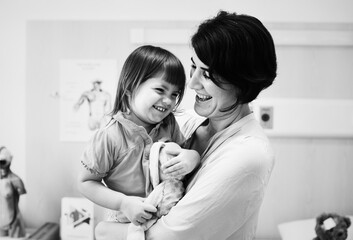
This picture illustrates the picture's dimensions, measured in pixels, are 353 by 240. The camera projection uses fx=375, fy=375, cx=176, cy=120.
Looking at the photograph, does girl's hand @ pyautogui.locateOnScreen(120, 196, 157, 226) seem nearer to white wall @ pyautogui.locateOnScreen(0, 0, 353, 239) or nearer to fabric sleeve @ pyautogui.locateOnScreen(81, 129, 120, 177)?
fabric sleeve @ pyautogui.locateOnScreen(81, 129, 120, 177)

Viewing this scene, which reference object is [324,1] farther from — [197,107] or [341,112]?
[197,107]

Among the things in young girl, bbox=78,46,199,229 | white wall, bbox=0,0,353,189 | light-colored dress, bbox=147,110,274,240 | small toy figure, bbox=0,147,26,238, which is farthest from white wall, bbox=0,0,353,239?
light-colored dress, bbox=147,110,274,240

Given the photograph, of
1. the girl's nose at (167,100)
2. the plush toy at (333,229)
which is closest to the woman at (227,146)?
the girl's nose at (167,100)

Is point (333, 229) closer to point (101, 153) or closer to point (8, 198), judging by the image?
point (101, 153)

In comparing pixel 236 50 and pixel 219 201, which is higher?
pixel 236 50

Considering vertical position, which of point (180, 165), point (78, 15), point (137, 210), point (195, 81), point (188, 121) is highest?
point (78, 15)

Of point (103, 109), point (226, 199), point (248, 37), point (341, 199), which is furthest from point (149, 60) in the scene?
point (341, 199)

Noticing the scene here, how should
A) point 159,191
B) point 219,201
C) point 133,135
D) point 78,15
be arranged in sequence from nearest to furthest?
point 219,201 → point 159,191 → point 133,135 → point 78,15

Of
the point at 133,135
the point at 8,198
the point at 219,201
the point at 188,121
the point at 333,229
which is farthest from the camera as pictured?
the point at 8,198

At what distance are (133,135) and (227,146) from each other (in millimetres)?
306

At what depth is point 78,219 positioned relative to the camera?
8.04 ft

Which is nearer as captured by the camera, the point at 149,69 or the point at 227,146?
the point at 227,146

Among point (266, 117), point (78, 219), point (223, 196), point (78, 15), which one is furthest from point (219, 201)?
point (78, 15)

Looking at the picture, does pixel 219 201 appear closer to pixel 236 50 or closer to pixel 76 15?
pixel 236 50
